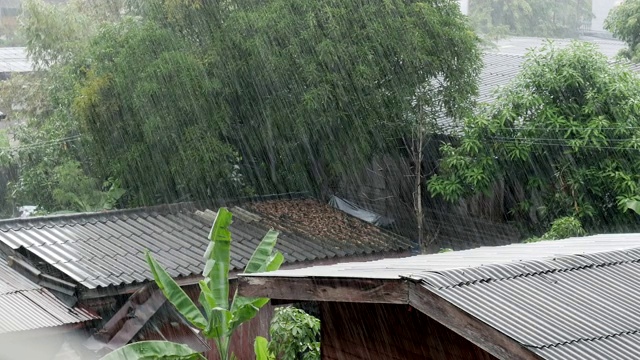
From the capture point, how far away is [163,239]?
11.0 meters

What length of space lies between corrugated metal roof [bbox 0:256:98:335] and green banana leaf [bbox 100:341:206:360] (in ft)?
7.06

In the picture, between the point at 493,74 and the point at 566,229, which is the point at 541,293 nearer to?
the point at 566,229

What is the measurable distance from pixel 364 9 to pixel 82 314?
18.2 feet

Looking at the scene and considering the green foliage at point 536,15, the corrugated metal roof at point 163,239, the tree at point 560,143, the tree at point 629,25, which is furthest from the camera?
the green foliage at point 536,15

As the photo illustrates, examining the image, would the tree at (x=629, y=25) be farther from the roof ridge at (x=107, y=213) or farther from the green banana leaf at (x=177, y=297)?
the green banana leaf at (x=177, y=297)

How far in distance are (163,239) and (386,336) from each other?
19.7ft

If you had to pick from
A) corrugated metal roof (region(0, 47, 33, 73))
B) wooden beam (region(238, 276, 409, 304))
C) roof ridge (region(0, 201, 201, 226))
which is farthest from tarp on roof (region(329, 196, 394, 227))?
corrugated metal roof (region(0, 47, 33, 73))

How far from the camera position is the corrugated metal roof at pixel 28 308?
8523 millimetres

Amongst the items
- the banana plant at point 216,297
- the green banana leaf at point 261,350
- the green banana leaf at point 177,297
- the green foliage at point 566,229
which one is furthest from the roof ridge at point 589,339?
the green foliage at point 566,229

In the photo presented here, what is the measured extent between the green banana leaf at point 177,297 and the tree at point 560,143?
5.47m

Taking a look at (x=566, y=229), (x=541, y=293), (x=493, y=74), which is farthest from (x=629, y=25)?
(x=541, y=293)

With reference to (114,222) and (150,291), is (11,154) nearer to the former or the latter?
(114,222)

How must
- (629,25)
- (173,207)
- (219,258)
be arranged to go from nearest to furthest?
(219,258) < (173,207) < (629,25)

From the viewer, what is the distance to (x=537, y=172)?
11.6 m
